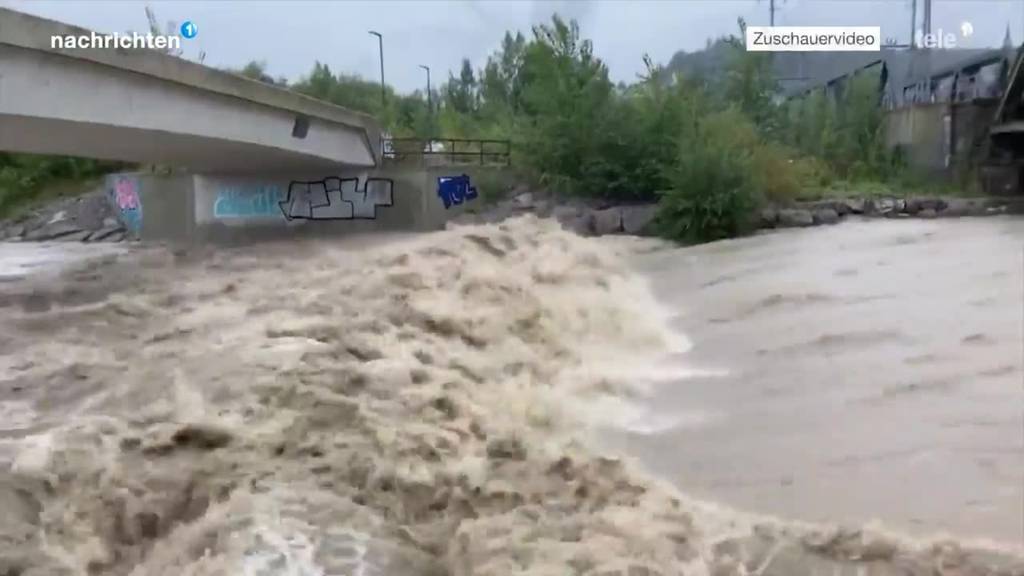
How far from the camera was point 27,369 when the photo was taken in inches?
416

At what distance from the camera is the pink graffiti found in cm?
3750

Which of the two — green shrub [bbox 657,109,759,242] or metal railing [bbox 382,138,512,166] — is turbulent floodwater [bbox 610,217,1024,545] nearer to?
green shrub [bbox 657,109,759,242]

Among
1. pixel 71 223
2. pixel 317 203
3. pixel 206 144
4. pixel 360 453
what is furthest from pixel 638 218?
pixel 360 453

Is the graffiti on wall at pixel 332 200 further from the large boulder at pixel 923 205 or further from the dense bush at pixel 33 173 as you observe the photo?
the dense bush at pixel 33 173

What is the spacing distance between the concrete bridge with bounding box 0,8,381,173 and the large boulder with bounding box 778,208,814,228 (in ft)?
48.5

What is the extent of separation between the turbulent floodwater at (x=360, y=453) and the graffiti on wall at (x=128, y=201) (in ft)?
77.7

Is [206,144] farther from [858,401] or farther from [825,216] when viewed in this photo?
[825,216]

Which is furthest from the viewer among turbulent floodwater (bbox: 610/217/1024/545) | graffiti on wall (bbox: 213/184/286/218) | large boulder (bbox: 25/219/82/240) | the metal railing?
large boulder (bbox: 25/219/82/240)

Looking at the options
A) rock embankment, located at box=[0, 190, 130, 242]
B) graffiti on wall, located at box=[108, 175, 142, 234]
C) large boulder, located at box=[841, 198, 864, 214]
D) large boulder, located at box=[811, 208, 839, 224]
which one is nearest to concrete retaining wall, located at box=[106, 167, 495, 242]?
→ graffiti on wall, located at box=[108, 175, 142, 234]

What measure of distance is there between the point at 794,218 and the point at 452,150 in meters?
14.3

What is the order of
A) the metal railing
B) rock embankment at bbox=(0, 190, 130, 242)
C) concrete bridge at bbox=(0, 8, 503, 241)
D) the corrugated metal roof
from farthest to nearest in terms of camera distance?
1. the corrugated metal roof
2. rock embankment at bbox=(0, 190, 130, 242)
3. the metal railing
4. concrete bridge at bbox=(0, 8, 503, 241)

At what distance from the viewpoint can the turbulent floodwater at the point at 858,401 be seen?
7699mm

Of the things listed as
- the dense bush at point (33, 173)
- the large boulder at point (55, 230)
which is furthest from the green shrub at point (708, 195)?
the dense bush at point (33, 173)

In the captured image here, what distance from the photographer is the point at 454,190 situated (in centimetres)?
3425
